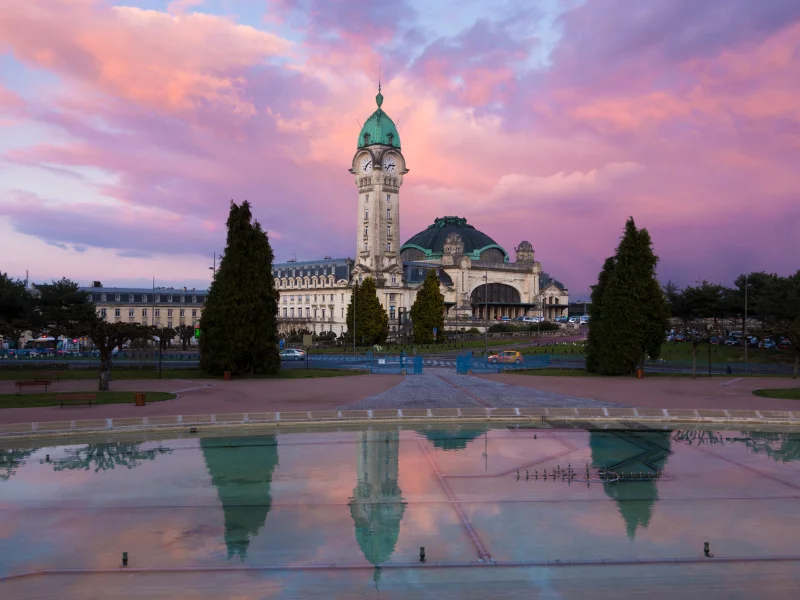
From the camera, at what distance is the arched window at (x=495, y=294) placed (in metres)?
156

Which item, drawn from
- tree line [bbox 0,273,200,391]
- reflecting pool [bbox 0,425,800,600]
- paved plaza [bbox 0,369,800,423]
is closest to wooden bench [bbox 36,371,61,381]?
paved plaza [bbox 0,369,800,423]

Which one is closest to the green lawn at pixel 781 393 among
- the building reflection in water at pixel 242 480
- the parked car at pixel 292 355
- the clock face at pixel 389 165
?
the building reflection in water at pixel 242 480

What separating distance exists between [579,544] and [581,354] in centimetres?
6604

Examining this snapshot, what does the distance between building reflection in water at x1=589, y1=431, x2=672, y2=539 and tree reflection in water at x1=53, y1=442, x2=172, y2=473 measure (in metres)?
18.0

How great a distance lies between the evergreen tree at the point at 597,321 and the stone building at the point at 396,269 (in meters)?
61.0

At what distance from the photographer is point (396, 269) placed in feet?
443

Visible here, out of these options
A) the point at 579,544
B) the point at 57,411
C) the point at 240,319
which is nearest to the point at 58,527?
the point at 579,544

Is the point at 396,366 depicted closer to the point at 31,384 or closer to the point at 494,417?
the point at 494,417

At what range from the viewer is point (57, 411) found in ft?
128

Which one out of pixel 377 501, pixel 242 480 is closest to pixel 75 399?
pixel 242 480

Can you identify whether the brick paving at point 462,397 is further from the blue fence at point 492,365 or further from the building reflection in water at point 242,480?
the building reflection in water at point 242,480

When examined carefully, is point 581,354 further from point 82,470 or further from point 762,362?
point 82,470

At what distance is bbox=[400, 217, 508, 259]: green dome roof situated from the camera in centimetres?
16350

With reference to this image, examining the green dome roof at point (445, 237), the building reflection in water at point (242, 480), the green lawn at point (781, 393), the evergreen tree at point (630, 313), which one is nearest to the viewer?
the building reflection in water at point (242, 480)
